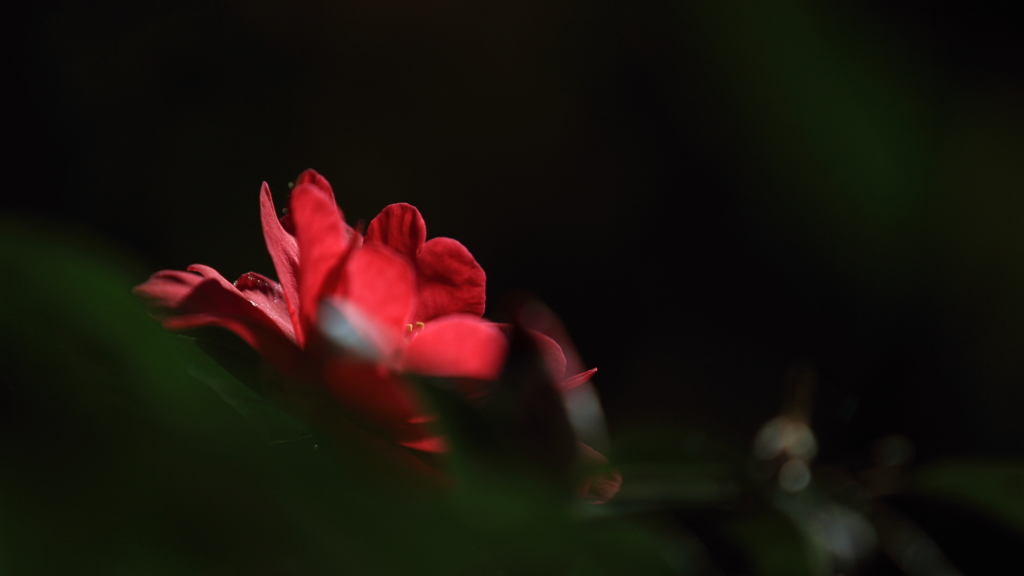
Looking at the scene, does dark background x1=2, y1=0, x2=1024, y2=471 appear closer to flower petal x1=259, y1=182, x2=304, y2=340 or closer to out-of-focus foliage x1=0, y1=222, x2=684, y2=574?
flower petal x1=259, y1=182, x2=304, y2=340

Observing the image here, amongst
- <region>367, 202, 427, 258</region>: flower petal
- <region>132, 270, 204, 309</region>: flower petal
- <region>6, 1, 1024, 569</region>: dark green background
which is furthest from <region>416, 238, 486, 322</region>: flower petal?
<region>6, 1, 1024, 569</region>: dark green background

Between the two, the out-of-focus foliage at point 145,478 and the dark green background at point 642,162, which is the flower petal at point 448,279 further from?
the dark green background at point 642,162

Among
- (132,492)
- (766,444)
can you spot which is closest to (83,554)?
(132,492)

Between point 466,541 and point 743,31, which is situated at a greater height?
point 743,31

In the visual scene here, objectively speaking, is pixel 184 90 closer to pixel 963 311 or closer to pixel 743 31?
pixel 743 31

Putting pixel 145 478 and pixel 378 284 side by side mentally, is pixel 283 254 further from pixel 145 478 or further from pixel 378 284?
pixel 145 478

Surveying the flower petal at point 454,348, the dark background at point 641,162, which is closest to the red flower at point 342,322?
the flower petal at point 454,348

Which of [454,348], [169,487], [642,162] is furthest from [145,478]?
[642,162]
